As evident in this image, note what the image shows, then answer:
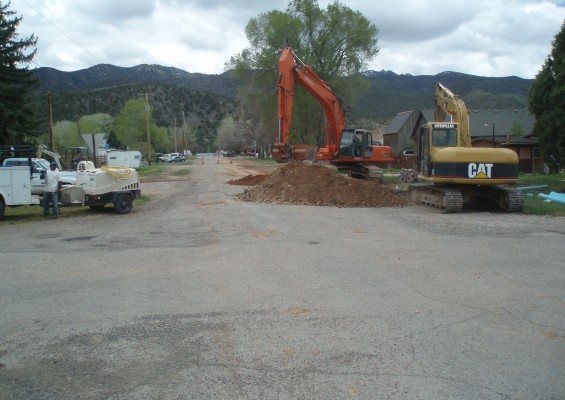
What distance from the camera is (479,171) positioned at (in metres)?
17.3

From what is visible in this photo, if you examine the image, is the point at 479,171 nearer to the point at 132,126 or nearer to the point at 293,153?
the point at 293,153

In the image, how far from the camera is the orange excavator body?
2442 cm

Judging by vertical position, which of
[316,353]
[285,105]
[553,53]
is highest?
[553,53]

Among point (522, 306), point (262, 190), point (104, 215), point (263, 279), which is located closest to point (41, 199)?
point (104, 215)

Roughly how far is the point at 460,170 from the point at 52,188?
1323cm

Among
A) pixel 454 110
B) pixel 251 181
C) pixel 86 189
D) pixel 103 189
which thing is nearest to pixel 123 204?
pixel 103 189

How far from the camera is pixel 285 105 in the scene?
79.6 feet

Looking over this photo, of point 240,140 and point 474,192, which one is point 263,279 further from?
point 240,140

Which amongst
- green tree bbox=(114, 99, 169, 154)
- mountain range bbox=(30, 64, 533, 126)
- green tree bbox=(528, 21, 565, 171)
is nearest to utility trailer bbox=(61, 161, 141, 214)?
green tree bbox=(528, 21, 565, 171)

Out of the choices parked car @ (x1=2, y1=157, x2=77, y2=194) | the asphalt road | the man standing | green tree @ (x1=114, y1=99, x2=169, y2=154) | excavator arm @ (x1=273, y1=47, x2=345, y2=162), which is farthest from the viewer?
green tree @ (x1=114, y1=99, x2=169, y2=154)

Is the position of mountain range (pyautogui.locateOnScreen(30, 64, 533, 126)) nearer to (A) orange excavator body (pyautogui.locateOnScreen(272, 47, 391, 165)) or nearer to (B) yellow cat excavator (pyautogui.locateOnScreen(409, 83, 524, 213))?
(A) orange excavator body (pyautogui.locateOnScreen(272, 47, 391, 165))

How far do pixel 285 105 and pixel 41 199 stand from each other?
11281 millimetres

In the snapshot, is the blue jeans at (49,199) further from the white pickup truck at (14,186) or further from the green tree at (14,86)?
the green tree at (14,86)

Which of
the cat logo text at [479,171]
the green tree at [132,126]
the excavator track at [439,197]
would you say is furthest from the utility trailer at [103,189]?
the green tree at [132,126]
